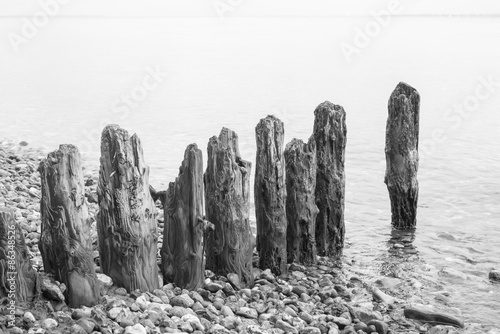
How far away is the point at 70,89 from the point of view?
33219 millimetres

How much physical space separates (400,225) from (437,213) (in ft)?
7.30

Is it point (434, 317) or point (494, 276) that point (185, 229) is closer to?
point (434, 317)

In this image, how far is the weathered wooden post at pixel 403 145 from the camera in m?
11.0

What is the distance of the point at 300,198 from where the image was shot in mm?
9406

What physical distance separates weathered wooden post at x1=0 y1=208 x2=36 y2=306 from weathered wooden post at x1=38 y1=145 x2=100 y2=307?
1.22ft

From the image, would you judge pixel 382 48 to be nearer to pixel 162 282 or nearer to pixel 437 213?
pixel 437 213

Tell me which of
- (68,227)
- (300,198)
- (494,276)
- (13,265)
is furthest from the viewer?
(494,276)

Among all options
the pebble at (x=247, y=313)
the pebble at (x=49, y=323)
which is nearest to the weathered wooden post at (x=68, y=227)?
the pebble at (x=49, y=323)

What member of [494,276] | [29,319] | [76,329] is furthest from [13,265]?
[494,276]

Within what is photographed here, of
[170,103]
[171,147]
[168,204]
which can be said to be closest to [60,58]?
[170,103]

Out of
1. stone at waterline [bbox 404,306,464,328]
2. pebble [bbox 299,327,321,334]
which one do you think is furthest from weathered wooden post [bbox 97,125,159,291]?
stone at waterline [bbox 404,306,464,328]

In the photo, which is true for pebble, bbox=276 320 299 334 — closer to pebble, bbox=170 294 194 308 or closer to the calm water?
pebble, bbox=170 294 194 308

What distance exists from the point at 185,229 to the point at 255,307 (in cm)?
122

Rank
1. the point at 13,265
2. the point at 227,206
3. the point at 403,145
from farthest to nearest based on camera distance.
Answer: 1. the point at 403,145
2. the point at 227,206
3. the point at 13,265
